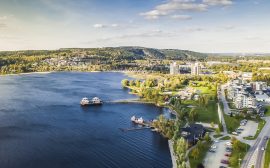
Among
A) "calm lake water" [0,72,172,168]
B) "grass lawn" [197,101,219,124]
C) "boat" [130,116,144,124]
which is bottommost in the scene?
"calm lake water" [0,72,172,168]

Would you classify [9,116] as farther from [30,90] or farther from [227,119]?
[227,119]

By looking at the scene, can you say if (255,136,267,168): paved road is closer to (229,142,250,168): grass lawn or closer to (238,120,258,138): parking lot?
(229,142,250,168): grass lawn

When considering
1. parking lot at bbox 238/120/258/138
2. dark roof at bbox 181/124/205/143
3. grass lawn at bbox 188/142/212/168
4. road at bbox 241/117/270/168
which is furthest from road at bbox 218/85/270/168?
dark roof at bbox 181/124/205/143

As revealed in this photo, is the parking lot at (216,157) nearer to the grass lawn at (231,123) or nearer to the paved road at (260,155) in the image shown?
the paved road at (260,155)

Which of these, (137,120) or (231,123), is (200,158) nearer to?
(231,123)

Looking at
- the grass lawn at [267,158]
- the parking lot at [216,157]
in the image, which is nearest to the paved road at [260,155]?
the grass lawn at [267,158]

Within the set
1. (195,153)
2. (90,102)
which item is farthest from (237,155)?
(90,102)
